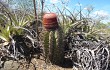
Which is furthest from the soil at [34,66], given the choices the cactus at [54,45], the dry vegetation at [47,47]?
the cactus at [54,45]

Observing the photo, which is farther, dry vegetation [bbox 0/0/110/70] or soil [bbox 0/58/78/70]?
dry vegetation [bbox 0/0/110/70]

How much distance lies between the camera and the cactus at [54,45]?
5559 millimetres

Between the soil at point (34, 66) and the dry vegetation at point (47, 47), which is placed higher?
the dry vegetation at point (47, 47)

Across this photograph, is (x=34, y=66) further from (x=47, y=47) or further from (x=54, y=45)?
(x=54, y=45)

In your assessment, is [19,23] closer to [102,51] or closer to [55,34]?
[55,34]

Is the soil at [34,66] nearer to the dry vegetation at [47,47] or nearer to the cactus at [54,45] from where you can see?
the dry vegetation at [47,47]

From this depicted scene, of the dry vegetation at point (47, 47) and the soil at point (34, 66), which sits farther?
the dry vegetation at point (47, 47)

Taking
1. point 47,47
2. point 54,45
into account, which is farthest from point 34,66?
point 54,45

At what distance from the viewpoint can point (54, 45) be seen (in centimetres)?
561

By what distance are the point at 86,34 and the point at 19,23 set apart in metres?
1.54

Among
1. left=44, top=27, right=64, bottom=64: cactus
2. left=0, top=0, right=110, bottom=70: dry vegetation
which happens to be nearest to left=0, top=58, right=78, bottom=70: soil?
left=0, top=0, right=110, bottom=70: dry vegetation

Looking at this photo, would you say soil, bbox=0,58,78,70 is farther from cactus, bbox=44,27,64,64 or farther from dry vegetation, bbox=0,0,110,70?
cactus, bbox=44,27,64,64

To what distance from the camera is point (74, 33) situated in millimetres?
6453

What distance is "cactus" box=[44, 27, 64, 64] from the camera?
556cm
